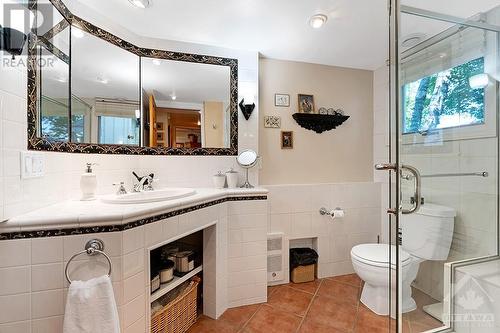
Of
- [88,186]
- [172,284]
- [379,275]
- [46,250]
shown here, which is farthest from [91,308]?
[379,275]

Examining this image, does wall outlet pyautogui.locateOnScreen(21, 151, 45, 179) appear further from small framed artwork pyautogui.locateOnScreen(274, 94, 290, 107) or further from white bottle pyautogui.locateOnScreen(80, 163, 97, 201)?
small framed artwork pyautogui.locateOnScreen(274, 94, 290, 107)

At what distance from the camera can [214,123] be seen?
209 centimetres

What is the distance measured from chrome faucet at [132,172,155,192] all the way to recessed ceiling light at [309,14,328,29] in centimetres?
167

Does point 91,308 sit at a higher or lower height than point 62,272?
lower

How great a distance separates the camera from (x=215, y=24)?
5.82 feet

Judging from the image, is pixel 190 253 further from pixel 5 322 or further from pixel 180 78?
pixel 180 78

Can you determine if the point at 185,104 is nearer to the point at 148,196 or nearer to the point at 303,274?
the point at 148,196

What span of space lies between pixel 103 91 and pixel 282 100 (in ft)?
5.00

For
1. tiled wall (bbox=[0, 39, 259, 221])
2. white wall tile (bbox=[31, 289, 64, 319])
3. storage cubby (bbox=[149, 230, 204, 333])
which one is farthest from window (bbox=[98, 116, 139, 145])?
white wall tile (bbox=[31, 289, 64, 319])

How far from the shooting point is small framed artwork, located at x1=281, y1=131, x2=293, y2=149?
2.36 meters

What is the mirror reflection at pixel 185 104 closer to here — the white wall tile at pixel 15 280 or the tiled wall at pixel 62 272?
the tiled wall at pixel 62 272

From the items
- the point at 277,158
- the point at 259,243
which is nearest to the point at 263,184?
the point at 277,158

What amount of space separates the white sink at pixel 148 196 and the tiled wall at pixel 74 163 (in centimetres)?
18

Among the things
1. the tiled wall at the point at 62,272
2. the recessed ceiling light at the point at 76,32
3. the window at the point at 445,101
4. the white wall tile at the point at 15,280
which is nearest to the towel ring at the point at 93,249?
the tiled wall at the point at 62,272
